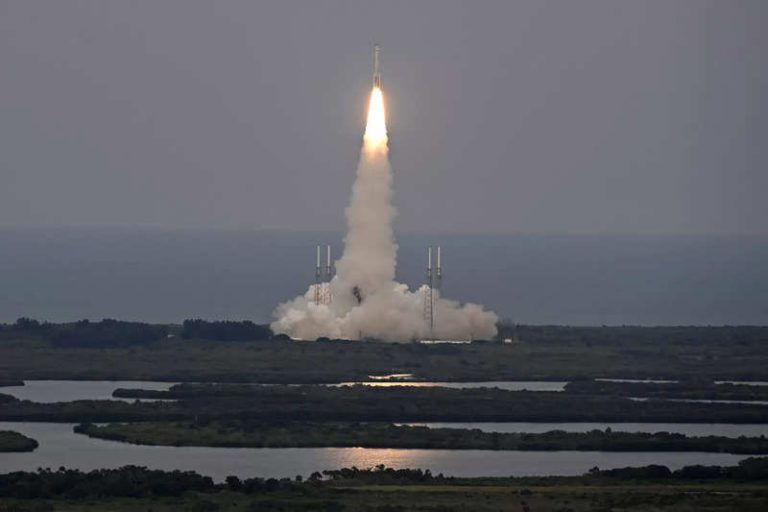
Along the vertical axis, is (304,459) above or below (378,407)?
below

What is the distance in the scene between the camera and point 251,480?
8350 cm

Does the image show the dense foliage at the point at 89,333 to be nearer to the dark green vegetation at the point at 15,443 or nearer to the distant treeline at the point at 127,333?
the distant treeline at the point at 127,333

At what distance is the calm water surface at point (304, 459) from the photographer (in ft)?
294

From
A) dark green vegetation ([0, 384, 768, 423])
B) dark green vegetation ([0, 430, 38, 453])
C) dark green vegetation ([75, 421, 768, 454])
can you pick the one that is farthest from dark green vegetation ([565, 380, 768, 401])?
dark green vegetation ([0, 430, 38, 453])

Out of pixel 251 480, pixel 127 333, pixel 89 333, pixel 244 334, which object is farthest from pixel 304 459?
pixel 89 333

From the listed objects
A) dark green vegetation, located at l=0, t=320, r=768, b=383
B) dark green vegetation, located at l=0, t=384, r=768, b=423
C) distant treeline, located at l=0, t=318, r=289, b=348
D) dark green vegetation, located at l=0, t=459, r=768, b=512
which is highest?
distant treeline, located at l=0, t=318, r=289, b=348

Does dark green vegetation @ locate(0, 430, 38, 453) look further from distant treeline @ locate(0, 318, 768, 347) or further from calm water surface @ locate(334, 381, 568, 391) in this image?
distant treeline @ locate(0, 318, 768, 347)

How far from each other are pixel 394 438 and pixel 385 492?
15081 mm

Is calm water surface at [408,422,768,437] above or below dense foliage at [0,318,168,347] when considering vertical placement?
below

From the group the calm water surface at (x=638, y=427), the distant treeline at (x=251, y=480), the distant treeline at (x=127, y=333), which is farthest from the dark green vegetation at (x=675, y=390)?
the distant treeline at (x=251, y=480)

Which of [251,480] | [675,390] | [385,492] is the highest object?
[675,390]

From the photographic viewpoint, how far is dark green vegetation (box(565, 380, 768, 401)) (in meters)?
114

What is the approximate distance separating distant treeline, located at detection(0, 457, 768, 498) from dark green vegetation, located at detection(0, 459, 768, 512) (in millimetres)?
32

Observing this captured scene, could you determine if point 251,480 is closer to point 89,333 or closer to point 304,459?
point 304,459
